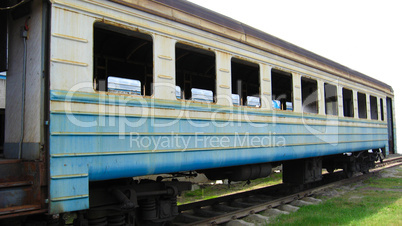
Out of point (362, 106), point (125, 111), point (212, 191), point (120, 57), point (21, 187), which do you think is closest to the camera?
point (21, 187)

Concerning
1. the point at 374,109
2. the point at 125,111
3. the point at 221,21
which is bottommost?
the point at 125,111

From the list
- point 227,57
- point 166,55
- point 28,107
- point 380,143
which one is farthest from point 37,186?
point 380,143

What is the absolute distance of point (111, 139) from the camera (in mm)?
3646

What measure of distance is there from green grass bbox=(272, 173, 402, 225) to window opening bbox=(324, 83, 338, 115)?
217 cm

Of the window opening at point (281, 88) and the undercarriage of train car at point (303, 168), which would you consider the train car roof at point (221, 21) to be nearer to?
the window opening at point (281, 88)

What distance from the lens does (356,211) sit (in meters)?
6.12

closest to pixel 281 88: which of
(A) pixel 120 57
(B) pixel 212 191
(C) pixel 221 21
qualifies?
(B) pixel 212 191

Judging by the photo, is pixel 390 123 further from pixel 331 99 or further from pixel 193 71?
pixel 193 71

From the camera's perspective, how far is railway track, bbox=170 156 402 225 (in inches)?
219

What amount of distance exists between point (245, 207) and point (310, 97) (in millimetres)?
3120

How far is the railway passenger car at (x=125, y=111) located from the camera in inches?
129

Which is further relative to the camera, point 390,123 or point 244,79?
point 390,123

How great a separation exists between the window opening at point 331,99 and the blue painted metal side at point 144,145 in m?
2.14

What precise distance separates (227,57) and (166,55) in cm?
130
